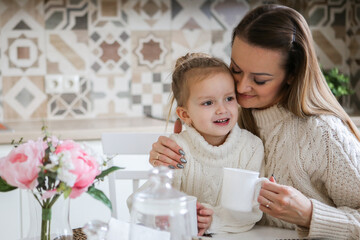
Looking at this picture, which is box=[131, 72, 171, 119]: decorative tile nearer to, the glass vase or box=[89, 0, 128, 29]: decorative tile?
box=[89, 0, 128, 29]: decorative tile

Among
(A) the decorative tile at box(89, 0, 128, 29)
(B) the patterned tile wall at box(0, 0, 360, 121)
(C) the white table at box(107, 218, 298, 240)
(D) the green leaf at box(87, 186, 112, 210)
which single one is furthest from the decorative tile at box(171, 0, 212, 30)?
(D) the green leaf at box(87, 186, 112, 210)

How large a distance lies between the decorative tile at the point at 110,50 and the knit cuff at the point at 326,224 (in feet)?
5.92

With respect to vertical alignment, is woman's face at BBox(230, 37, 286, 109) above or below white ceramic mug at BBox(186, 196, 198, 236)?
above

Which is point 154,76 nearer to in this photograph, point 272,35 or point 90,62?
point 90,62

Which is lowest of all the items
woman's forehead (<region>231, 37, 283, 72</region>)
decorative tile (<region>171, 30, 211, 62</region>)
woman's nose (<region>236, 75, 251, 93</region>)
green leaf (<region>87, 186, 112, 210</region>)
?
green leaf (<region>87, 186, 112, 210</region>)

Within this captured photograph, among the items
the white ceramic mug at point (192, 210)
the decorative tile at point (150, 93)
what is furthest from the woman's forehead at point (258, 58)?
the decorative tile at point (150, 93)

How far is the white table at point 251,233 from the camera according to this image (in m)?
A: 1.09

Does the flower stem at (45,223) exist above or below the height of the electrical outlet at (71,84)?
below

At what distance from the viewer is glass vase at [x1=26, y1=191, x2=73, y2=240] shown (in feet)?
2.97

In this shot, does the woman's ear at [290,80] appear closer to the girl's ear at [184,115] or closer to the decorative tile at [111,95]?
the girl's ear at [184,115]

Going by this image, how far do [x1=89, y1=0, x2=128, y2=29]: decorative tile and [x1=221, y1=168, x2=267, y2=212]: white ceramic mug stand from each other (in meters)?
1.92

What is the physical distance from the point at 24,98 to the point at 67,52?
0.33 m

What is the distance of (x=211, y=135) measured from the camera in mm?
1464

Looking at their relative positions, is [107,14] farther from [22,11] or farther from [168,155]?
[168,155]
